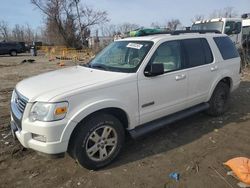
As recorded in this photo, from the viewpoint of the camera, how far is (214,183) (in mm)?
3266

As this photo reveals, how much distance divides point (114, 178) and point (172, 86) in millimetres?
1764

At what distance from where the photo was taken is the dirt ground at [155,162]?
3379mm

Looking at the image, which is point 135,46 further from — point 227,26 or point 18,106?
point 227,26

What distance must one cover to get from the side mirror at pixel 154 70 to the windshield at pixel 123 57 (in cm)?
17

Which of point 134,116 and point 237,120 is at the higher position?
point 134,116

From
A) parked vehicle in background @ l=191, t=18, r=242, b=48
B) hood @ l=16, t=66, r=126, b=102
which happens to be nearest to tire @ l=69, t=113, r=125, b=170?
hood @ l=16, t=66, r=126, b=102

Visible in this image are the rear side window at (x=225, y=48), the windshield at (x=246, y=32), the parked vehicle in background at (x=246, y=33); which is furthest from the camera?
the windshield at (x=246, y=32)

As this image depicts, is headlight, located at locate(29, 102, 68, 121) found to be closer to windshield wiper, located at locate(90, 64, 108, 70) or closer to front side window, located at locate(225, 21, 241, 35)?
windshield wiper, located at locate(90, 64, 108, 70)

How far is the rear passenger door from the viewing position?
182 inches

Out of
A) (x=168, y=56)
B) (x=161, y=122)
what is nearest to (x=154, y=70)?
(x=168, y=56)

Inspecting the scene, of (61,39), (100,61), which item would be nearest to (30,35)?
(61,39)

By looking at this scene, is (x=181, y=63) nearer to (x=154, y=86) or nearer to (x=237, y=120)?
(x=154, y=86)

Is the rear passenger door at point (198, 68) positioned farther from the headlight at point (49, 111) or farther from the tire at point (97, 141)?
the headlight at point (49, 111)

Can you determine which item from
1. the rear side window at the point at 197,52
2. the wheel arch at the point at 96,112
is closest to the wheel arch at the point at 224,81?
the rear side window at the point at 197,52
